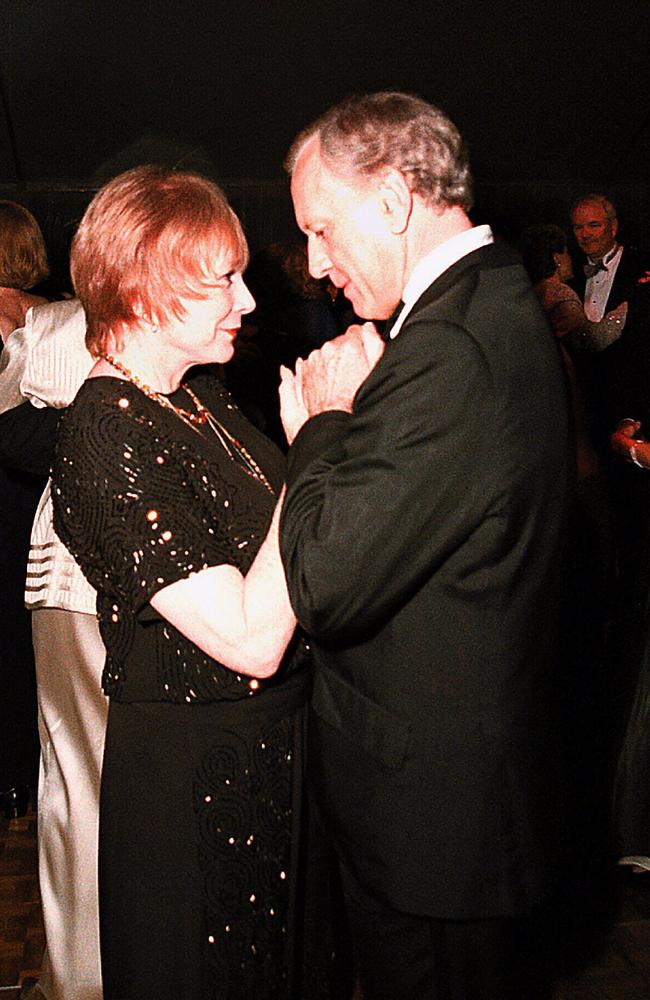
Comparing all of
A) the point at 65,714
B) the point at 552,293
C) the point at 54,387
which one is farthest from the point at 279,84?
the point at 65,714

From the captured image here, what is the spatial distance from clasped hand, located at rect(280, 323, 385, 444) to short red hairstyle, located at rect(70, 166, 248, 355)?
0.20 meters

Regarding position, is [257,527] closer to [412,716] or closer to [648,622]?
[412,716]

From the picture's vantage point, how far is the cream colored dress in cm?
210

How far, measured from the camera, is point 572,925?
104 inches

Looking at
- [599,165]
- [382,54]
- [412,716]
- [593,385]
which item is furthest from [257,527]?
[599,165]

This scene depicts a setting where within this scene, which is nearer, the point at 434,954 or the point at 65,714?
the point at 434,954

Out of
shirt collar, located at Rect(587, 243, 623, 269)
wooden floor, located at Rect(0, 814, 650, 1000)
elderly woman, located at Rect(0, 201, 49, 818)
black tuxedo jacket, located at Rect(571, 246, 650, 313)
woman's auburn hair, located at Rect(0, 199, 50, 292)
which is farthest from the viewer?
shirt collar, located at Rect(587, 243, 623, 269)

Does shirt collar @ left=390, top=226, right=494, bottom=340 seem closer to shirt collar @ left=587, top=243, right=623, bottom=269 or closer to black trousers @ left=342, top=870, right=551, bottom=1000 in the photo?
black trousers @ left=342, top=870, right=551, bottom=1000

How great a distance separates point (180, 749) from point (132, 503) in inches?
14.3

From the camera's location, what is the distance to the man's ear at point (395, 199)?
1.42 metres

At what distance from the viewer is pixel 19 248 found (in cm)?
275

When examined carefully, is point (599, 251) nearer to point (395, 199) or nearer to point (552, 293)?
point (552, 293)

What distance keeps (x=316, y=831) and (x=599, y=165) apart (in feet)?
18.2

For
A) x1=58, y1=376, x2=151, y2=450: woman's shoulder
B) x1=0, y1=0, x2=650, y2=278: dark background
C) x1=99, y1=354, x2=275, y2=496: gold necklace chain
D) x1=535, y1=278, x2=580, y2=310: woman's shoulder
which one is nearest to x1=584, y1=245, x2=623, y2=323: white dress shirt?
x1=535, y1=278, x2=580, y2=310: woman's shoulder
